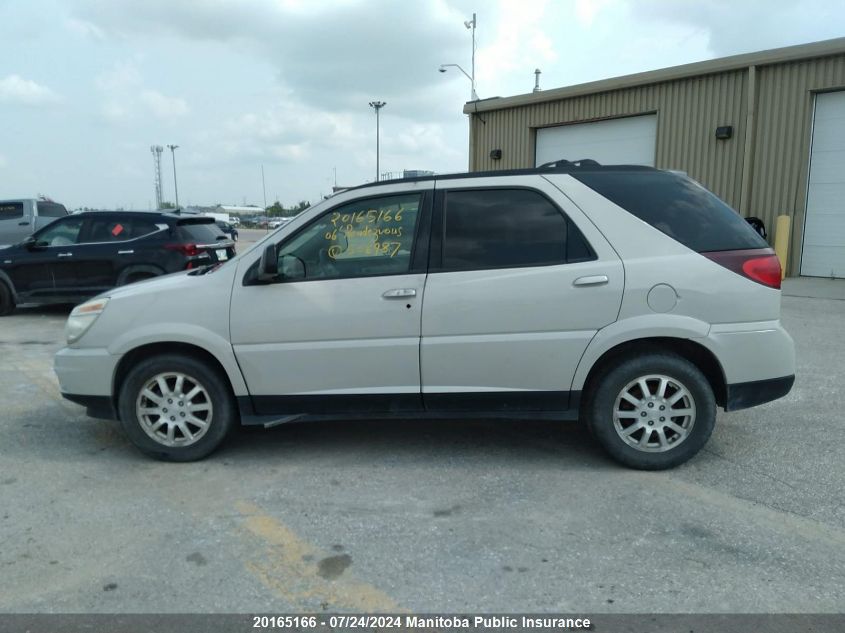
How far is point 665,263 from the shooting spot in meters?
4.05

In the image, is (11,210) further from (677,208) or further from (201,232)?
(677,208)

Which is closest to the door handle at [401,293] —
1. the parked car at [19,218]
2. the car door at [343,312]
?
the car door at [343,312]

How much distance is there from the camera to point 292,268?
427 cm

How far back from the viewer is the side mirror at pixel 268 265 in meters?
4.15

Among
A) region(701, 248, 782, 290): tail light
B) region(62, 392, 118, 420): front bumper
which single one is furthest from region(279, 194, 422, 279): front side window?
region(701, 248, 782, 290): tail light

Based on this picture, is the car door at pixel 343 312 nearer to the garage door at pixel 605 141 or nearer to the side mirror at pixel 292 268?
the side mirror at pixel 292 268

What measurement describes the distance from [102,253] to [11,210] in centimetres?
1088

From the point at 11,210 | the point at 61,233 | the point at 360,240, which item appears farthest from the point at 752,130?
the point at 11,210

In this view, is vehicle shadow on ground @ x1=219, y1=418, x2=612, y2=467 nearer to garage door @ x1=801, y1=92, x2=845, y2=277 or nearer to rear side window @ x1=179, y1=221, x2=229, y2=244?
rear side window @ x1=179, y1=221, x2=229, y2=244

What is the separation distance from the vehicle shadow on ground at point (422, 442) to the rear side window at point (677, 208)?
5.00 ft

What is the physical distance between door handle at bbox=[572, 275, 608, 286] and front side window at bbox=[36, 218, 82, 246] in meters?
8.83

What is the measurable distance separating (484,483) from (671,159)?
1499 centimetres

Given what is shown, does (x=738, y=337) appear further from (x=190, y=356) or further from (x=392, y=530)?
(x=190, y=356)

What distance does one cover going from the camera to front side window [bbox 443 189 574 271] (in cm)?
417
